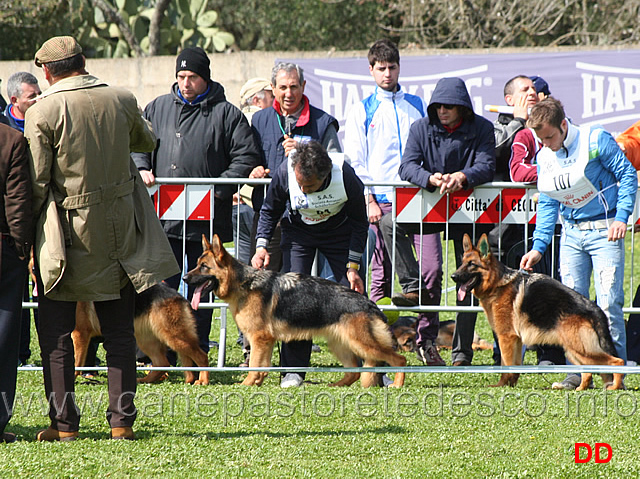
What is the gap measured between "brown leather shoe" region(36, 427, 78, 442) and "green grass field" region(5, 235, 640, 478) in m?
0.05

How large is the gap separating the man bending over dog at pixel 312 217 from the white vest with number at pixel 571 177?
1.30m

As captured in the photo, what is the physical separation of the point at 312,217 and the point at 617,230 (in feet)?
6.85

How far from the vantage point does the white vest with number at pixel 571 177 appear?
587 cm

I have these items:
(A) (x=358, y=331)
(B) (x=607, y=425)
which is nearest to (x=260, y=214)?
(A) (x=358, y=331)

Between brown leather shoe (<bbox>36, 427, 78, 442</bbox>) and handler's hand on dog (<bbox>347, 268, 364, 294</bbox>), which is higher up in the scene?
handler's hand on dog (<bbox>347, 268, 364, 294</bbox>)

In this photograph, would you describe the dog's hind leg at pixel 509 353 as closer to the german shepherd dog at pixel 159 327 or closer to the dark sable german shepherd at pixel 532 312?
the dark sable german shepherd at pixel 532 312

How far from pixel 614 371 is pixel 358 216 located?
202 centimetres

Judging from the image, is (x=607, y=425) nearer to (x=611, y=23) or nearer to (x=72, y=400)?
(x=72, y=400)

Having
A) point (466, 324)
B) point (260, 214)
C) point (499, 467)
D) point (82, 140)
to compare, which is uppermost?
point (82, 140)

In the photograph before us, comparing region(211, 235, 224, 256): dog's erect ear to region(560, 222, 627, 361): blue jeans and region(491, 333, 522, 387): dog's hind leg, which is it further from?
region(560, 222, 627, 361): blue jeans

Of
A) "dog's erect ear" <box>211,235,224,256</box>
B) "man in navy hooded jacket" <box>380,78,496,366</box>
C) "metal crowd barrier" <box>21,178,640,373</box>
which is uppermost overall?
"man in navy hooded jacket" <box>380,78,496,366</box>

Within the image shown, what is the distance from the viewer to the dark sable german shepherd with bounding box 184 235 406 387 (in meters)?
6.01

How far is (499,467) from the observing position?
3971mm

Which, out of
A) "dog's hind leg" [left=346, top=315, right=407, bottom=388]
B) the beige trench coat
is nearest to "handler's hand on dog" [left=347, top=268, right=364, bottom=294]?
"dog's hind leg" [left=346, top=315, right=407, bottom=388]
